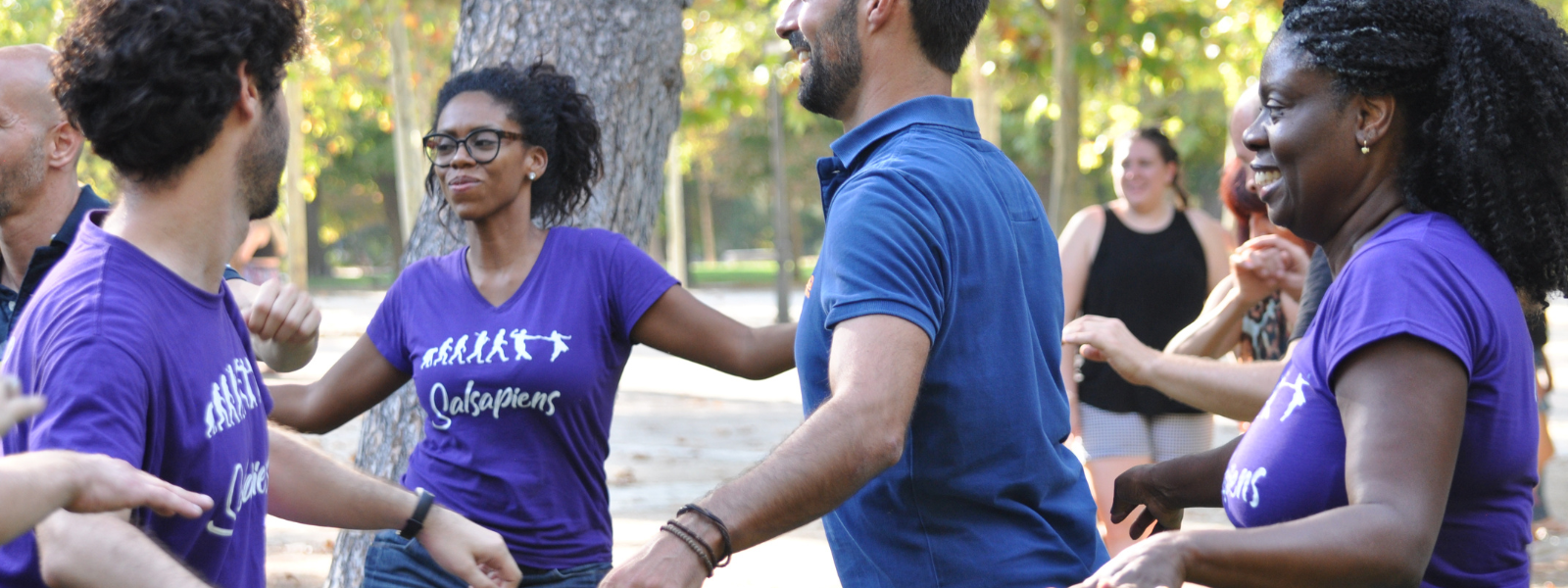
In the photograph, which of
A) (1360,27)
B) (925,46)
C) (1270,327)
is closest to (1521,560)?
(1360,27)

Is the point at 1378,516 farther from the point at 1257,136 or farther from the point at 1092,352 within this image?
the point at 1092,352

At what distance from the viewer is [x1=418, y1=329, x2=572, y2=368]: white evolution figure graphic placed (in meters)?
3.40

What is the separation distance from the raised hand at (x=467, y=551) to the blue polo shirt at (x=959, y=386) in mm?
817

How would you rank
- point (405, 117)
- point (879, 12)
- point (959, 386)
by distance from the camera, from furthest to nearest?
point (405, 117), point (879, 12), point (959, 386)

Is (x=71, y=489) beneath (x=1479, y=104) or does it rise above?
beneath

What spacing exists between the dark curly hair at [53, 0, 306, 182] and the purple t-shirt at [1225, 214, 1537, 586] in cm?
176

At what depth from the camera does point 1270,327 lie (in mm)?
4859

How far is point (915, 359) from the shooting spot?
6.55 ft

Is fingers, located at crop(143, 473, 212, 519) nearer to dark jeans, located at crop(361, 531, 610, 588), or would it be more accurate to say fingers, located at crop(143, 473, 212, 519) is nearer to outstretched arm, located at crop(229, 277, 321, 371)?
outstretched arm, located at crop(229, 277, 321, 371)

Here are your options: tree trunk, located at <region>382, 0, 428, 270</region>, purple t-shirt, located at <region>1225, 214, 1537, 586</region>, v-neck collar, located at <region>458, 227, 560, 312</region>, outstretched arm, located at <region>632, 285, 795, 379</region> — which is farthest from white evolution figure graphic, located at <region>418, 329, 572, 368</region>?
tree trunk, located at <region>382, 0, 428, 270</region>

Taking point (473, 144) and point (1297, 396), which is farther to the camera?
point (473, 144)

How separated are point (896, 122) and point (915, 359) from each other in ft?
1.86

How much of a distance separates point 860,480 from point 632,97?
10.4 feet

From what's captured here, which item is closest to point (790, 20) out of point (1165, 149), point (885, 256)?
point (885, 256)
